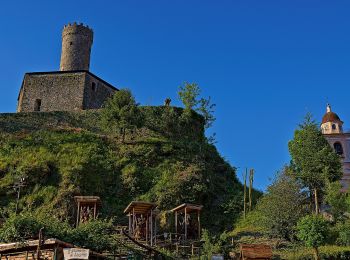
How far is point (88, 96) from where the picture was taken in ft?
139

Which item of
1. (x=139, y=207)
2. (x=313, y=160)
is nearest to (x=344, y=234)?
(x=313, y=160)

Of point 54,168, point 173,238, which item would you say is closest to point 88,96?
point 54,168

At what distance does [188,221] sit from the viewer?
1066 inches

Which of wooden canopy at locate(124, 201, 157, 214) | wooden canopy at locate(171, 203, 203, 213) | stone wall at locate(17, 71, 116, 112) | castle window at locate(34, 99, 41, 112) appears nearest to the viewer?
wooden canopy at locate(124, 201, 157, 214)

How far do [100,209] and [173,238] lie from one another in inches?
198

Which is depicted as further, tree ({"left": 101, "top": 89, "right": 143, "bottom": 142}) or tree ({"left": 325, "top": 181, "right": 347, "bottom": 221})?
tree ({"left": 101, "top": 89, "right": 143, "bottom": 142})

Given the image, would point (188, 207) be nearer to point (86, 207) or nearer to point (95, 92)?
point (86, 207)

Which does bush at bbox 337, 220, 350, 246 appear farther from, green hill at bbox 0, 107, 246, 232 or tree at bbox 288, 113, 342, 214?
green hill at bbox 0, 107, 246, 232

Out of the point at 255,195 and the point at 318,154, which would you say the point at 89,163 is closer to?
the point at 255,195

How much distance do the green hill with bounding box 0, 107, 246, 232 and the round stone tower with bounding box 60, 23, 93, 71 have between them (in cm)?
884

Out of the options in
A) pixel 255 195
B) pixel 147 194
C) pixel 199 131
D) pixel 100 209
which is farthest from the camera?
pixel 199 131

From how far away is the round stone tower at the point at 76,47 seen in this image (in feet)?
152

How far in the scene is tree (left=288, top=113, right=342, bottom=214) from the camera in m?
30.4

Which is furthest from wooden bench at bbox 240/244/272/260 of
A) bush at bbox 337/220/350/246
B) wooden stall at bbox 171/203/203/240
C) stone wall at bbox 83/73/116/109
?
stone wall at bbox 83/73/116/109
